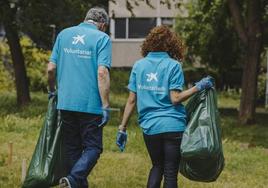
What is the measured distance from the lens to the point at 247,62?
1914 cm

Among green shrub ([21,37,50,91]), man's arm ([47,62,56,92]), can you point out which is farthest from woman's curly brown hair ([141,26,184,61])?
green shrub ([21,37,50,91])

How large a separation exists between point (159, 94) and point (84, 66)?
0.76 meters

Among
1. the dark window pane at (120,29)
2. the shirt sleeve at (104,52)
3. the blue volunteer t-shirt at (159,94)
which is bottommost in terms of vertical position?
the dark window pane at (120,29)

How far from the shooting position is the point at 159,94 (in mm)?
6277

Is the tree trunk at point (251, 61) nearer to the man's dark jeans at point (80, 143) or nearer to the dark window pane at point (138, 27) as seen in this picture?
the man's dark jeans at point (80, 143)

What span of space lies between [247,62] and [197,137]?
13239 millimetres

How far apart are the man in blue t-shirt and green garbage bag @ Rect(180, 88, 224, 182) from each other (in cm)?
80

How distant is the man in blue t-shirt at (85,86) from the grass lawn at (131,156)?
5.15 ft

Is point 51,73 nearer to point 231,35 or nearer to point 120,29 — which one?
point 231,35

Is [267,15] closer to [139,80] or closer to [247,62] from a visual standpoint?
[247,62]

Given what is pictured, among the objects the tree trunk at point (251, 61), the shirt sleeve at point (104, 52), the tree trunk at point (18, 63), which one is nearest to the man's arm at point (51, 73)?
the shirt sleeve at point (104, 52)

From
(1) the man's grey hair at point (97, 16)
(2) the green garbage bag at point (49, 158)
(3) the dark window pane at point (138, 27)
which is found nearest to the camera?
(1) the man's grey hair at point (97, 16)

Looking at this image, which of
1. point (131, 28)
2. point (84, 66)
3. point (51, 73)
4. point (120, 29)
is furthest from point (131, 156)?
point (120, 29)

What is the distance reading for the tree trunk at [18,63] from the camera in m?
20.1
